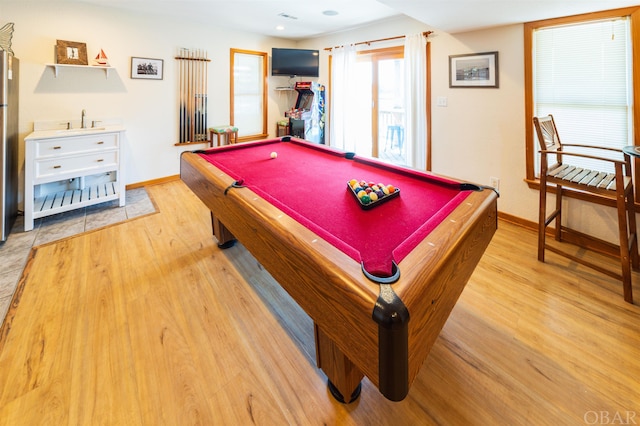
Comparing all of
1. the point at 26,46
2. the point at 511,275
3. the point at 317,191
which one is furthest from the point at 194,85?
the point at 511,275

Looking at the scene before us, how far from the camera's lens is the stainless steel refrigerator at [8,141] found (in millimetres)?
2572

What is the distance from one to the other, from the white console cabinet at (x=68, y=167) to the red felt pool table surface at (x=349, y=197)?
1.68 metres

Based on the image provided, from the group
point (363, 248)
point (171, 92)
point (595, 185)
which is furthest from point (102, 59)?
point (595, 185)

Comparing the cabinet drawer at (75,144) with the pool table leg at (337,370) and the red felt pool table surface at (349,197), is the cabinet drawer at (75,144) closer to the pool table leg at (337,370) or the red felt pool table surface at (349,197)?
the red felt pool table surface at (349,197)

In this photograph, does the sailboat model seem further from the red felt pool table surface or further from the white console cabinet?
the red felt pool table surface

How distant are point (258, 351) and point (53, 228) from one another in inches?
112

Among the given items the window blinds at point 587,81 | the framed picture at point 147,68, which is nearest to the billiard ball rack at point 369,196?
the window blinds at point 587,81

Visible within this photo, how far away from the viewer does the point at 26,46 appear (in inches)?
123

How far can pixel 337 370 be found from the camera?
1224 mm

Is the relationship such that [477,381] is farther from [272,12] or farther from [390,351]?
[272,12]

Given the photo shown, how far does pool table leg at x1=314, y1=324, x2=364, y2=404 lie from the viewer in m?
1.19

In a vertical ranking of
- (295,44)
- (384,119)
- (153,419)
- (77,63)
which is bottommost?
(153,419)

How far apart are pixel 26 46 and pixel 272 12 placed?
2738mm

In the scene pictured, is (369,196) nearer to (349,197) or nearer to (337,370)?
(349,197)
